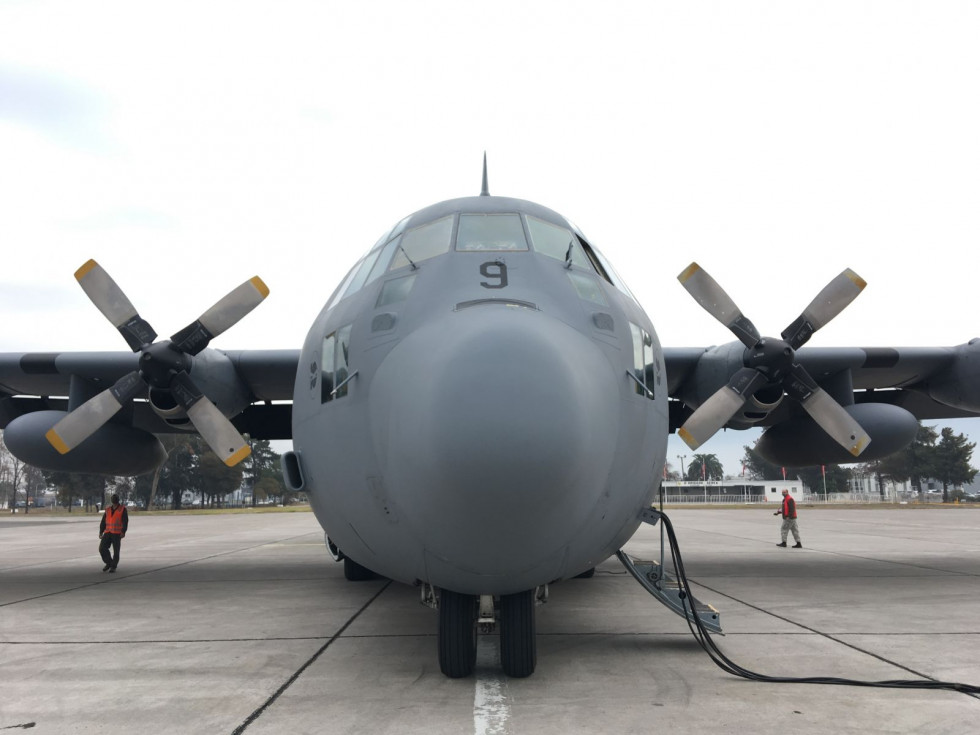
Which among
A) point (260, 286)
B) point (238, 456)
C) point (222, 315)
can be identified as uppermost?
point (260, 286)

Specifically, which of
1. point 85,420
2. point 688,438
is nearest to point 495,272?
point 688,438

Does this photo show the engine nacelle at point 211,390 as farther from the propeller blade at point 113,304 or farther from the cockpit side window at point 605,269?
the cockpit side window at point 605,269

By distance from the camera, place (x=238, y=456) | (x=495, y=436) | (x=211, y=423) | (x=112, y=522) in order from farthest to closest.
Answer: (x=112, y=522) → (x=211, y=423) → (x=238, y=456) → (x=495, y=436)

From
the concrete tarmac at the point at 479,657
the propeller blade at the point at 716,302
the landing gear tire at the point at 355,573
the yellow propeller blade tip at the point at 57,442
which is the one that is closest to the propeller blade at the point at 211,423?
the yellow propeller blade tip at the point at 57,442

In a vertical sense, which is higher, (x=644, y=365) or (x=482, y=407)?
(x=644, y=365)

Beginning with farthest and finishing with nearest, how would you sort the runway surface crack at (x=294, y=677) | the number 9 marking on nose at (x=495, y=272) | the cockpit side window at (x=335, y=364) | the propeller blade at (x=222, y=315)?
the propeller blade at (x=222, y=315) < the cockpit side window at (x=335, y=364) < the number 9 marking on nose at (x=495, y=272) < the runway surface crack at (x=294, y=677)

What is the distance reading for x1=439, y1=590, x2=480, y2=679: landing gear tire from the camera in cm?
504

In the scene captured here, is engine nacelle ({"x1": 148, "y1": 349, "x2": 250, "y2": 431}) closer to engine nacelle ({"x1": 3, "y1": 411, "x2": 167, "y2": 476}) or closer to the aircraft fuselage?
engine nacelle ({"x1": 3, "y1": 411, "x2": 167, "y2": 476})

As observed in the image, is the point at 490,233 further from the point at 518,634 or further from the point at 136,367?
the point at 136,367

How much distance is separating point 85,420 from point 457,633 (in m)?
6.71

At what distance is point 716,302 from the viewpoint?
9.66 metres

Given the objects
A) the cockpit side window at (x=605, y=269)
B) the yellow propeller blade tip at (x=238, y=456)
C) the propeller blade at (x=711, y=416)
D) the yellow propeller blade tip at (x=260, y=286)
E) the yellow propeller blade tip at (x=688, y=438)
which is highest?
the yellow propeller blade tip at (x=260, y=286)

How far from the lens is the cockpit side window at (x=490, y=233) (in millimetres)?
5625

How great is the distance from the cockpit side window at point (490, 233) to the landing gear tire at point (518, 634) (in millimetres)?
2665
